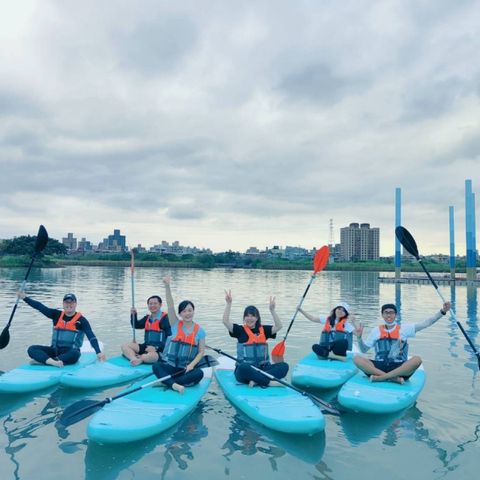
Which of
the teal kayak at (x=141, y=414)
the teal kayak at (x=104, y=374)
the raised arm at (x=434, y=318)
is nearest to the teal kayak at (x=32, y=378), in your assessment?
the teal kayak at (x=104, y=374)

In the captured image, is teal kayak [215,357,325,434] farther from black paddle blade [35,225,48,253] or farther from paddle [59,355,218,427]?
black paddle blade [35,225,48,253]

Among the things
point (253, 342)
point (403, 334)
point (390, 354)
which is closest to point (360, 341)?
point (390, 354)

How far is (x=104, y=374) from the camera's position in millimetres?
6832

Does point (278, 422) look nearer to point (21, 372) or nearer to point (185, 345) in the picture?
point (185, 345)

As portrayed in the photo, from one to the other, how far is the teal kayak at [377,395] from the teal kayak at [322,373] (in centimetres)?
51

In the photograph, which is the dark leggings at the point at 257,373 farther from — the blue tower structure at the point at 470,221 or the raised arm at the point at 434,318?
the blue tower structure at the point at 470,221

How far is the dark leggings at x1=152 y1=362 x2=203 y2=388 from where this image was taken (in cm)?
602

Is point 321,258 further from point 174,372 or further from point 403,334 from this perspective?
point 174,372

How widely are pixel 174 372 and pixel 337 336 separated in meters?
3.65

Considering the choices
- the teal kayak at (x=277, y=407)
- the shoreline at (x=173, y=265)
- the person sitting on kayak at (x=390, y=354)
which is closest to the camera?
the teal kayak at (x=277, y=407)

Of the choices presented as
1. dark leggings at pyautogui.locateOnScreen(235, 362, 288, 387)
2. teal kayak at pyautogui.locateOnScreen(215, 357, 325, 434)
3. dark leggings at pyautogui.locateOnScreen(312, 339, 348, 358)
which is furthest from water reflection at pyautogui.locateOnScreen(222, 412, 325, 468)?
dark leggings at pyautogui.locateOnScreen(312, 339, 348, 358)

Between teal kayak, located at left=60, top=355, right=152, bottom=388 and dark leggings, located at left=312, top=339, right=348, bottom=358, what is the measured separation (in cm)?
320

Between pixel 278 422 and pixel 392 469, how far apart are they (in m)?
1.30

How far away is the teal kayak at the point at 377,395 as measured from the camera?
561cm
